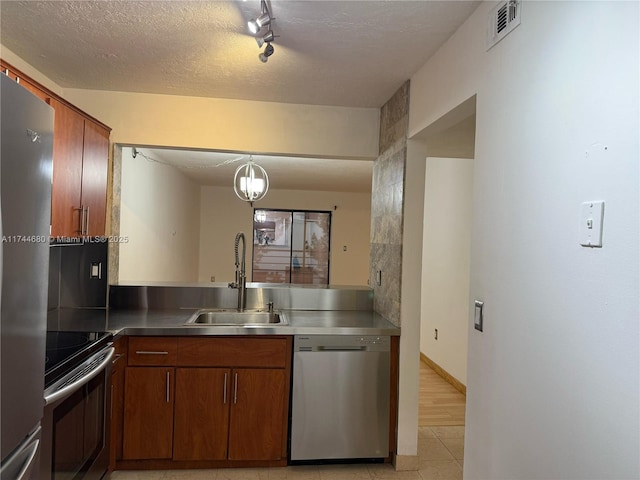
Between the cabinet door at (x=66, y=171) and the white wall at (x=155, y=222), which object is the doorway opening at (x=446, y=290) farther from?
the white wall at (x=155, y=222)

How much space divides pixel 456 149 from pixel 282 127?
1.49 meters

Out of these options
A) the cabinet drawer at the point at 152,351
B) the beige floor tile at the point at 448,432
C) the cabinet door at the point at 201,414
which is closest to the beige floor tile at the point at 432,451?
the beige floor tile at the point at 448,432

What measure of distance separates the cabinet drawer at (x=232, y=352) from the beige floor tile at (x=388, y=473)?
85 centimetres

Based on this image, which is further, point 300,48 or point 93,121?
point 93,121

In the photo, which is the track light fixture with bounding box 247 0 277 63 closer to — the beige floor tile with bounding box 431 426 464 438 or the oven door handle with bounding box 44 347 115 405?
the oven door handle with bounding box 44 347 115 405

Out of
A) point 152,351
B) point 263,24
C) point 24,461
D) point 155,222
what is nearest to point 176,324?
point 152,351

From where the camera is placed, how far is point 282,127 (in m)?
2.90

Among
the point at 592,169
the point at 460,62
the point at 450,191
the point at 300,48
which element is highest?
the point at 300,48

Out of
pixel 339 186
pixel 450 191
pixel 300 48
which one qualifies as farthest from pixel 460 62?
pixel 339 186

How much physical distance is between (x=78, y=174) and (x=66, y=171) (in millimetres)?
134

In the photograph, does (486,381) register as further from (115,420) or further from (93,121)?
(93,121)

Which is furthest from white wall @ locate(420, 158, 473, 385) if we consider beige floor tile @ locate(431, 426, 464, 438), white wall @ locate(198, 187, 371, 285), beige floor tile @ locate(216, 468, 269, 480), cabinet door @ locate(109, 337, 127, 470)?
white wall @ locate(198, 187, 371, 285)

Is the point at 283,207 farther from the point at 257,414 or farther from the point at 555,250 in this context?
the point at 555,250

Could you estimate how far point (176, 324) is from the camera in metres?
2.41
